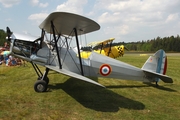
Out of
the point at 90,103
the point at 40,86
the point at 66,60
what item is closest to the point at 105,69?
the point at 66,60

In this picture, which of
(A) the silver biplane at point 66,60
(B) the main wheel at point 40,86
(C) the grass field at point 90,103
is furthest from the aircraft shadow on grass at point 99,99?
(B) the main wheel at point 40,86

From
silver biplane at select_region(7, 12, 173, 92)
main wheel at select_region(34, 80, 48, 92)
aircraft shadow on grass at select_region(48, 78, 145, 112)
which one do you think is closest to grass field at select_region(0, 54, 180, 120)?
aircraft shadow on grass at select_region(48, 78, 145, 112)

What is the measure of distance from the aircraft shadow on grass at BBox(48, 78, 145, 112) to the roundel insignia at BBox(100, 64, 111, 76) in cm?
69

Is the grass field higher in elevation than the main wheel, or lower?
lower

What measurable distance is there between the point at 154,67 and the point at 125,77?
149 cm

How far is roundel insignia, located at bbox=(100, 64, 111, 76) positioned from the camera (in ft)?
24.3

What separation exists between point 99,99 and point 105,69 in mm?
1717

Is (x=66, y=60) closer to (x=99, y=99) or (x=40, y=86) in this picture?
(x=40, y=86)

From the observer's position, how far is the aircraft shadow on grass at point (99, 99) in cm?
536

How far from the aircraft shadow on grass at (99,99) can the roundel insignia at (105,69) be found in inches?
27.1

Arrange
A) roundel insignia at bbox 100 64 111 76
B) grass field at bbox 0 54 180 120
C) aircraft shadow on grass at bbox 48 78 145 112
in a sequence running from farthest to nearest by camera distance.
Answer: roundel insignia at bbox 100 64 111 76 < aircraft shadow on grass at bbox 48 78 145 112 < grass field at bbox 0 54 180 120

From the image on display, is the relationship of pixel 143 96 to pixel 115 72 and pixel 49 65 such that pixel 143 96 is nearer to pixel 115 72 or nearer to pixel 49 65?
pixel 115 72

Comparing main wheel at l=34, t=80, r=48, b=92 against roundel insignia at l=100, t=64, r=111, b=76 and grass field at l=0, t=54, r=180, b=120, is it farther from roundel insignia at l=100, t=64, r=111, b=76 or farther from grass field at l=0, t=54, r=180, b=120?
roundel insignia at l=100, t=64, r=111, b=76

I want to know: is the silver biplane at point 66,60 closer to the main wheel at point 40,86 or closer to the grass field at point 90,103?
the main wheel at point 40,86
